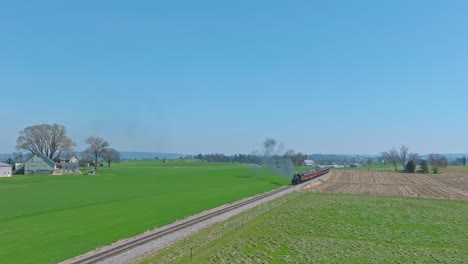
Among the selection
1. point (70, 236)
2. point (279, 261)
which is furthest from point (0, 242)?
point (279, 261)

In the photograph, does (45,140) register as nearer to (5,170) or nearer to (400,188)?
(5,170)

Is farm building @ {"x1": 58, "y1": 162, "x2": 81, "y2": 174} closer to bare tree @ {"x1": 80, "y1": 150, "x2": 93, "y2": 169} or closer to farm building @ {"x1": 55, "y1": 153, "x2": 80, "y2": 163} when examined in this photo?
farm building @ {"x1": 55, "y1": 153, "x2": 80, "y2": 163}

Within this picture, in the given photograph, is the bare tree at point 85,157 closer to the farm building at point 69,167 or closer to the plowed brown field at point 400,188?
the farm building at point 69,167

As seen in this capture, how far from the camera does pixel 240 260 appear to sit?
23266mm

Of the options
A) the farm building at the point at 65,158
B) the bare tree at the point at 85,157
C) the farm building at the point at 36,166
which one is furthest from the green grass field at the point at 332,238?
the bare tree at the point at 85,157

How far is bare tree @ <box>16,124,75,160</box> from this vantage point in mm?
126562

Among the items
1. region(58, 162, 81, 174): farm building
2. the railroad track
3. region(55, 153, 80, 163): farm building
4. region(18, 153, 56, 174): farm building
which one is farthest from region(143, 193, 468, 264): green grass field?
region(55, 153, 80, 163): farm building

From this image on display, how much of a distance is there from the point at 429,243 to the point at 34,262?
26529mm

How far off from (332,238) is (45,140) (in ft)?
404

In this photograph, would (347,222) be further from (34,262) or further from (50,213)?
(50,213)

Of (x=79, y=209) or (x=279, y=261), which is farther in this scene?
(x=79, y=209)

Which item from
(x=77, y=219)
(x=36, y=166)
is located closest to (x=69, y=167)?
(x=36, y=166)

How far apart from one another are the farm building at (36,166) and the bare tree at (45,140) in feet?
31.4

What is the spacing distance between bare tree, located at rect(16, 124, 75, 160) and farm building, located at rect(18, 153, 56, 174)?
9580 mm
